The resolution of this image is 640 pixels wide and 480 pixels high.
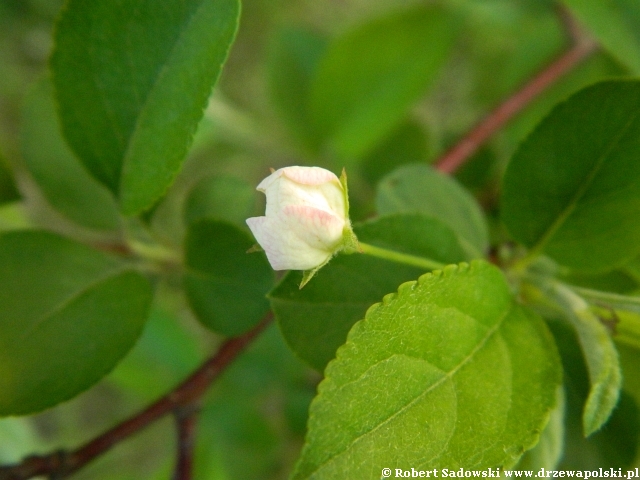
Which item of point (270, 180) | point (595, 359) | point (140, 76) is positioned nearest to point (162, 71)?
point (140, 76)

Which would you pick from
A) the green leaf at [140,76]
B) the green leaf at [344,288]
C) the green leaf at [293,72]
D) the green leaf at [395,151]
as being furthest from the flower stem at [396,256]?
the green leaf at [293,72]

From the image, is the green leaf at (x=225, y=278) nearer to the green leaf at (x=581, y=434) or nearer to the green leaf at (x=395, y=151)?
the green leaf at (x=581, y=434)

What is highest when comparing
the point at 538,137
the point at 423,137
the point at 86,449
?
the point at 538,137

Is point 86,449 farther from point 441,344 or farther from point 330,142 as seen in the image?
point 330,142

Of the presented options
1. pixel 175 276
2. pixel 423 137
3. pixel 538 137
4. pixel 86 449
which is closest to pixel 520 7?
pixel 423 137

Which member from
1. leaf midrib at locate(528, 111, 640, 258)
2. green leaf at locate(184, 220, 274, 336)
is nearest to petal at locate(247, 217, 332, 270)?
green leaf at locate(184, 220, 274, 336)

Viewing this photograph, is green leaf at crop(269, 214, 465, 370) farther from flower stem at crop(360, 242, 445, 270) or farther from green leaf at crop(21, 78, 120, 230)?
green leaf at crop(21, 78, 120, 230)
